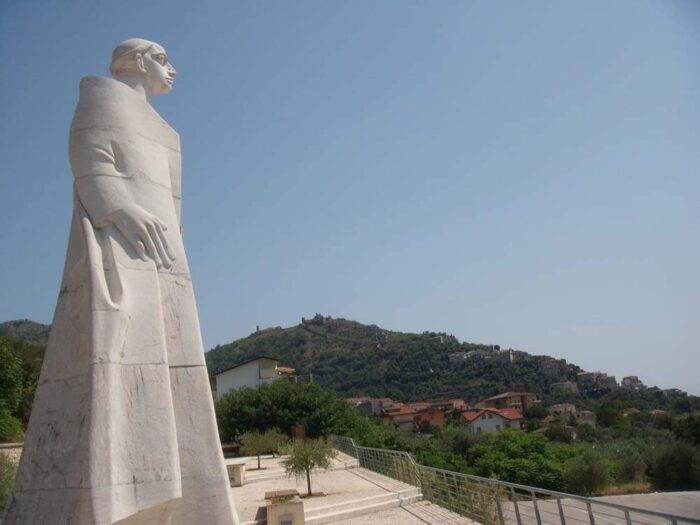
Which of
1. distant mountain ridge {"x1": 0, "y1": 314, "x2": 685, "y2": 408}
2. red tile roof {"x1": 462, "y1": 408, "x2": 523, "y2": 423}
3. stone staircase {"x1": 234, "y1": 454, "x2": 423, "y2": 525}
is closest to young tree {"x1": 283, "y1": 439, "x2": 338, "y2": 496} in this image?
stone staircase {"x1": 234, "y1": 454, "x2": 423, "y2": 525}

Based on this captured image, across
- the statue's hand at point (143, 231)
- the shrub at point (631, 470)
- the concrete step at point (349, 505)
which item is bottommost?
the shrub at point (631, 470)

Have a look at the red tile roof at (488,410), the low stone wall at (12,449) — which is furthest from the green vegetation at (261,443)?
the red tile roof at (488,410)

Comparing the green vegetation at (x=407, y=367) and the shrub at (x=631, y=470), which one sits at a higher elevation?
the green vegetation at (x=407, y=367)

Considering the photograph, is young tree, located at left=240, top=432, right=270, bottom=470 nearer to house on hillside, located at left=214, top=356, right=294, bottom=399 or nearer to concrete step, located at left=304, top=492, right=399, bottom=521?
concrete step, located at left=304, top=492, right=399, bottom=521

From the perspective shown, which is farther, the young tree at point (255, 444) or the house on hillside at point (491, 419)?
the house on hillside at point (491, 419)

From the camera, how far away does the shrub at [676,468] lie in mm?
26859

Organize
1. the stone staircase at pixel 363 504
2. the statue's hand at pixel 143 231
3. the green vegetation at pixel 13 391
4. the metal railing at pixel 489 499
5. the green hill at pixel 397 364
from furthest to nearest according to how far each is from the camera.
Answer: the green hill at pixel 397 364 < the green vegetation at pixel 13 391 < the stone staircase at pixel 363 504 < the metal railing at pixel 489 499 < the statue's hand at pixel 143 231

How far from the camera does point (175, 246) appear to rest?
600 cm

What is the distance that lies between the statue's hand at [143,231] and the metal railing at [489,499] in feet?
17.1

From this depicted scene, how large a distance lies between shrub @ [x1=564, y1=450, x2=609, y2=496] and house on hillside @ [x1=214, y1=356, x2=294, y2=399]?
24.3 m

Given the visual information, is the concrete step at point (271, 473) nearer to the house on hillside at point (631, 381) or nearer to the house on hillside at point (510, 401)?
the house on hillside at point (510, 401)

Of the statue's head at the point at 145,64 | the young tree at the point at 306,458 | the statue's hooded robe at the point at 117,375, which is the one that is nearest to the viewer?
the statue's hooded robe at the point at 117,375

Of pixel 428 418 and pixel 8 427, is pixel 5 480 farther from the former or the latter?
pixel 428 418

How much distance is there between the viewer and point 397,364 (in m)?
113
